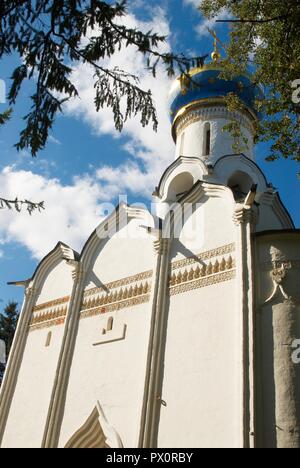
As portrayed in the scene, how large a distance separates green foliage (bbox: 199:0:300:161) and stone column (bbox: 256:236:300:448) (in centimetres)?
139

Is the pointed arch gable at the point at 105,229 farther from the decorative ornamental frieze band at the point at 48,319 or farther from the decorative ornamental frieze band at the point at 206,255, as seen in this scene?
the decorative ornamental frieze band at the point at 206,255

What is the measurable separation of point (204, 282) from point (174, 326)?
866 millimetres

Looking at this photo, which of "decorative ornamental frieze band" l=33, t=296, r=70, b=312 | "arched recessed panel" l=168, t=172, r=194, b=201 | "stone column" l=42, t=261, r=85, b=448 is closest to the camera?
"stone column" l=42, t=261, r=85, b=448

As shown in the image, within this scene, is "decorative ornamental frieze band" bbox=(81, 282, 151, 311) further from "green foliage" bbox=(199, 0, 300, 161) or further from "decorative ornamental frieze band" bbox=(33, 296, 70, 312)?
"green foliage" bbox=(199, 0, 300, 161)

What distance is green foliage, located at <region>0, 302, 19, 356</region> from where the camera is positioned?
20538 millimetres

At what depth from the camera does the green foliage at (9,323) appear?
20.5 metres

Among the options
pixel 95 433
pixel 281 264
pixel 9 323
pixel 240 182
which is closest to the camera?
pixel 281 264

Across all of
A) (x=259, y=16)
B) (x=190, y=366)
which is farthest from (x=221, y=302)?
(x=259, y=16)

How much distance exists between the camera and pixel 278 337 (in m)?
5.73

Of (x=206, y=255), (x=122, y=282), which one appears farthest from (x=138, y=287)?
(x=206, y=255)

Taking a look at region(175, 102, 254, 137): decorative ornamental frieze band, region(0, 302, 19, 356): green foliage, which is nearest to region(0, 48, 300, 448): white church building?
region(175, 102, 254, 137): decorative ornamental frieze band

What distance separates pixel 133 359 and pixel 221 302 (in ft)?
6.01

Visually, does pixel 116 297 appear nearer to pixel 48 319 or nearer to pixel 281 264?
pixel 48 319

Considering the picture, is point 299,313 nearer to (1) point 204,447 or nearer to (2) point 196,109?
(1) point 204,447
